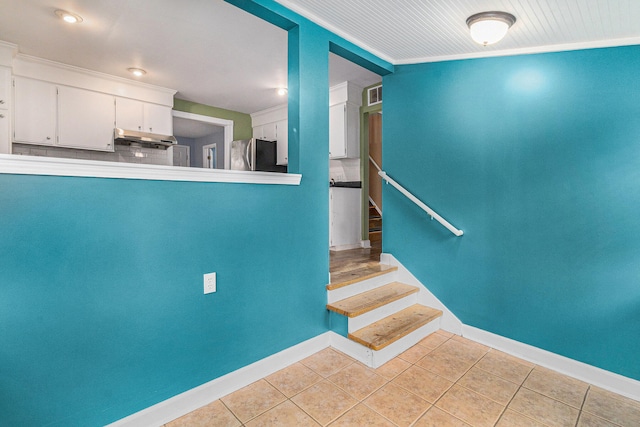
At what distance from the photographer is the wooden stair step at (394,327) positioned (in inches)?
85.0

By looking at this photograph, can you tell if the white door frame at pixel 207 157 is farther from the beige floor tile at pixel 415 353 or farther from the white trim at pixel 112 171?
the beige floor tile at pixel 415 353

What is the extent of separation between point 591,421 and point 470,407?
60cm

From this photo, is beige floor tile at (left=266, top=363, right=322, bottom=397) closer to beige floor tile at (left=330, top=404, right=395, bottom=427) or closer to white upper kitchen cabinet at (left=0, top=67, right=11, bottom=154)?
beige floor tile at (left=330, top=404, right=395, bottom=427)

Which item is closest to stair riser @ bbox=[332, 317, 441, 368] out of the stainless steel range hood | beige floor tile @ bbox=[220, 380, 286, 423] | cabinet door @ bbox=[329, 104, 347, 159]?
beige floor tile @ bbox=[220, 380, 286, 423]

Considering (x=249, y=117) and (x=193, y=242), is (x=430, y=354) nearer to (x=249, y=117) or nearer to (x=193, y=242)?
(x=193, y=242)

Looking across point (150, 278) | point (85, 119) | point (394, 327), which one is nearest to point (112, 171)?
point (150, 278)

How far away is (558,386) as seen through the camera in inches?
75.5

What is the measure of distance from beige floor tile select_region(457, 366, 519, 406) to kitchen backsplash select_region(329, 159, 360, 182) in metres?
2.79

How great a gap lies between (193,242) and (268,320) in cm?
74

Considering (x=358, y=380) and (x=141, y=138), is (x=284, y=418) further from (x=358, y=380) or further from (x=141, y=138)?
(x=141, y=138)

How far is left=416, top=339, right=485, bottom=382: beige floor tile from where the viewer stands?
206cm

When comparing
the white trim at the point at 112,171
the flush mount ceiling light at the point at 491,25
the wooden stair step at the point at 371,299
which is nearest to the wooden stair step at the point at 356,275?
the wooden stair step at the point at 371,299

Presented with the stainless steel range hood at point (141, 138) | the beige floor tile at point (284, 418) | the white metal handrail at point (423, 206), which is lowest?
the beige floor tile at point (284, 418)

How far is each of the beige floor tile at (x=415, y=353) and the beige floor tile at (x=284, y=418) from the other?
92cm
